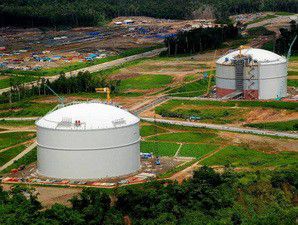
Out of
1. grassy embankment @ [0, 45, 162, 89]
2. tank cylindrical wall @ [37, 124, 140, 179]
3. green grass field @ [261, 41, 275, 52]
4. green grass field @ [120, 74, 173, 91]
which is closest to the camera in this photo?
tank cylindrical wall @ [37, 124, 140, 179]

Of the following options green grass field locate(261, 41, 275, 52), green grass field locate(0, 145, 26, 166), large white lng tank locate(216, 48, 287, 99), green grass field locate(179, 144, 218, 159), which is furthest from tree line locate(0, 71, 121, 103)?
green grass field locate(261, 41, 275, 52)

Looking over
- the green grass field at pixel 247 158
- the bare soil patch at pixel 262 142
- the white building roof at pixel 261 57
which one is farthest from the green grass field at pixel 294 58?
the green grass field at pixel 247 158

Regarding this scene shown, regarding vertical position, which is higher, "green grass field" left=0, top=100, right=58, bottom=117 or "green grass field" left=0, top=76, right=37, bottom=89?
"green grass field" left=0, top=100, right=58, bottom=117

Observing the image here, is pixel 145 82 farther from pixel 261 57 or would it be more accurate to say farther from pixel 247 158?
pixel 247 158

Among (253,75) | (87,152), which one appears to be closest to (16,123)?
(87,152)

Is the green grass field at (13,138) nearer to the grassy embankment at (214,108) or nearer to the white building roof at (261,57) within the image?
the grassy embankment at (214,108)

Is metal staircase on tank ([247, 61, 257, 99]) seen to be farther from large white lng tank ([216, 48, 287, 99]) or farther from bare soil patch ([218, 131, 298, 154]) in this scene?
bare soil patch ([218, 131, 298, 154])

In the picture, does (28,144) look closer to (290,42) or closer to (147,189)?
(147,189)
